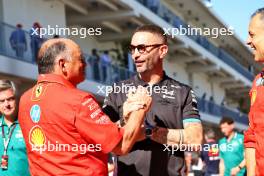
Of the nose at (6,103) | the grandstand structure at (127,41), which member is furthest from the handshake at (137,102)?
the grandstand structure at (127,41)

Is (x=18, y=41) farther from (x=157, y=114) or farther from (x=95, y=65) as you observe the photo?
(x=157, y=114)

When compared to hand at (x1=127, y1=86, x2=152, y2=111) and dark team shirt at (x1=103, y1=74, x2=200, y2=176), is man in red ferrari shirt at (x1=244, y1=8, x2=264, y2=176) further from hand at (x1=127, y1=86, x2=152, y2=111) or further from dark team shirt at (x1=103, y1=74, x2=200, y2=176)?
hand at (x1=127, y1=86, x2=152, y2=111)

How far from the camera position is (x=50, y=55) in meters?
3.55

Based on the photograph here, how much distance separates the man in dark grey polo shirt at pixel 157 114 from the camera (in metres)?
3.84

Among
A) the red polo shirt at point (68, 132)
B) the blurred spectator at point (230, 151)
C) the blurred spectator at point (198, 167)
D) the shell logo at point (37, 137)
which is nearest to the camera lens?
the red polo shirt at point (68, 132)

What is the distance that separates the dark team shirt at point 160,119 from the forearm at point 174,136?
4.5 inches

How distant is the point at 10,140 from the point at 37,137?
207 centimetres

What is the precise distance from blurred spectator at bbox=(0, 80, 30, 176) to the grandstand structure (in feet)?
9.67

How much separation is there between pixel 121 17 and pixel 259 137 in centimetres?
2076


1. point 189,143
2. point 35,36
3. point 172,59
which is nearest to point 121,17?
point 35,36

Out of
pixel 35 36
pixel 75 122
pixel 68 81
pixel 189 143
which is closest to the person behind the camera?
pixel 75 122

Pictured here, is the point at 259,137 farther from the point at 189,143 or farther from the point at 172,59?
the point at 172,59

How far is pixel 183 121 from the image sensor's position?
3.96 m

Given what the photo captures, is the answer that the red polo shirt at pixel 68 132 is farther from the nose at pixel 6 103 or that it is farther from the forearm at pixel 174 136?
the nose at pixel 6 103
